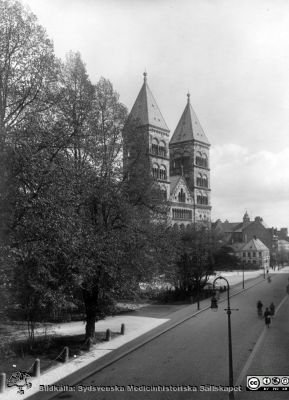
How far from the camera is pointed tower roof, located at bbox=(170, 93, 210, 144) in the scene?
8944cm

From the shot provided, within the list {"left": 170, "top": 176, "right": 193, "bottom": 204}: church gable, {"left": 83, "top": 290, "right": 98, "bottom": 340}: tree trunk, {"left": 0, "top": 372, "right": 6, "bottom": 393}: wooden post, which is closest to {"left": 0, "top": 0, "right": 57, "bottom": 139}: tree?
{"left": 0, "top": 372, "right": 6, "bottom": 393}: wooden post

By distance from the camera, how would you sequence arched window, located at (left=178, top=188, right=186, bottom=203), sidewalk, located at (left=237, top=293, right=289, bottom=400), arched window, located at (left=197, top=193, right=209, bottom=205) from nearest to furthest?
1. sidewalk, located at (left=237, top=293, right=289, bottom=400)
2. arched window, located at (left=178, top=188, right=186, bottom=203)
3. arched window, located at (left=197, top=193, right=209, bottom=205)

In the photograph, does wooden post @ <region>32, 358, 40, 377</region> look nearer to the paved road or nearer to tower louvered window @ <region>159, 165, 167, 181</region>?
the paved road

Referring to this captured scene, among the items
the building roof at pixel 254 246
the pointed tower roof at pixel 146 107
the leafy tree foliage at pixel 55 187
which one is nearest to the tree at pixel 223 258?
the pointed tower roof at pixel 146 107

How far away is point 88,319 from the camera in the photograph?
78.8 ft

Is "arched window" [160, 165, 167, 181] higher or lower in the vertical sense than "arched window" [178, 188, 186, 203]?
higher

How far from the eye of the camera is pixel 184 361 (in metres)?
19.8

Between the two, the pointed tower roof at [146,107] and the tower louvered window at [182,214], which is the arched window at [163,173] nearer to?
the pointed tower roof at [146,107]

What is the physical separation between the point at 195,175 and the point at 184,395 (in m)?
75.3

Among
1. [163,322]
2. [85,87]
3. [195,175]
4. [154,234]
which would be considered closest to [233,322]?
[163,322]

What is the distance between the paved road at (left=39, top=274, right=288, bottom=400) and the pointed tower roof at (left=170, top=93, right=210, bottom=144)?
62.1m

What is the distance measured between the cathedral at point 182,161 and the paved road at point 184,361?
153ft

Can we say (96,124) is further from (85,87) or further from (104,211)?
(104,211)

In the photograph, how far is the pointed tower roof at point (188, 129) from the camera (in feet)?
293
